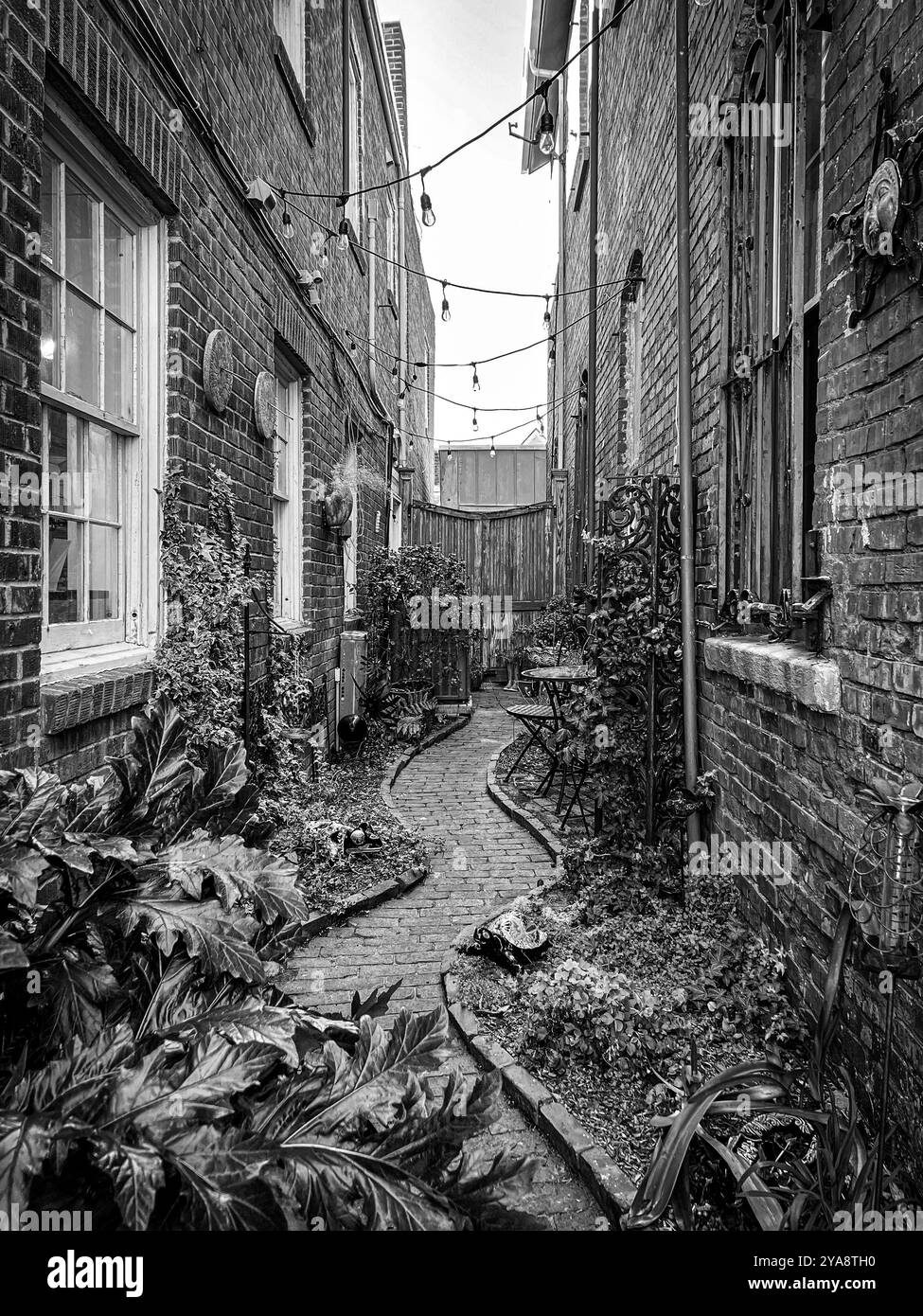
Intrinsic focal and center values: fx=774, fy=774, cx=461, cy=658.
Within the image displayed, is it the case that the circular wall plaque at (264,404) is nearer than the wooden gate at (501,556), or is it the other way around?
the circular wall plaque at (264,404)

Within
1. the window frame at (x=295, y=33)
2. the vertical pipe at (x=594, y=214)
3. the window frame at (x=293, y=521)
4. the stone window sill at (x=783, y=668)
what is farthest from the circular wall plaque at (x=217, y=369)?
the vertical pipe at (x=594, y=214)

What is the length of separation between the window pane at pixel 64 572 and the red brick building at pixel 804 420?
248cm

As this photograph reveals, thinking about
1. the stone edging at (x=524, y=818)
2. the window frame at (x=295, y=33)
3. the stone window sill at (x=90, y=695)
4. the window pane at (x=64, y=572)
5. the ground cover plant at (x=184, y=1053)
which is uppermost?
the window frame at (x=295, y=33)

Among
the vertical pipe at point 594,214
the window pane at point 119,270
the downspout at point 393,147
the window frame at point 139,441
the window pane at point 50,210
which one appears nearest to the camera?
the window pane at point 50,210

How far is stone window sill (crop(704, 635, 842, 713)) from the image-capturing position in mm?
2242

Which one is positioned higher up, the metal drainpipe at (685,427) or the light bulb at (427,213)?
the light bulb at (427,213)

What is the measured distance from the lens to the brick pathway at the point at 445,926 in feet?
7.27

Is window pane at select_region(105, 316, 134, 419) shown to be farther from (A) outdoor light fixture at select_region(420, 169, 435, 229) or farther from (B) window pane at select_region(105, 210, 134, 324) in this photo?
(A) outdoor light fixture at select_region(420, 169, 435, 229)

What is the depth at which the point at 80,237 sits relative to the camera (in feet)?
9.09

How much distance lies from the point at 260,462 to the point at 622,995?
11.6 feet

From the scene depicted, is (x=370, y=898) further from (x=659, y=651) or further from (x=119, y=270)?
(x=119, y=270)

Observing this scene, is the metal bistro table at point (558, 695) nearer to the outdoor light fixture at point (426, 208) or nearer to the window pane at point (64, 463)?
the window pane at point (64, 463)

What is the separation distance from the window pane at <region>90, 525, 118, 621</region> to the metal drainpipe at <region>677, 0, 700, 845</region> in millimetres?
2602

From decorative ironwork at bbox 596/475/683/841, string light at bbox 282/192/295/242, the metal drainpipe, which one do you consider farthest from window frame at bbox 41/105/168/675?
the metal drainpipe
